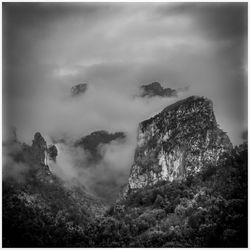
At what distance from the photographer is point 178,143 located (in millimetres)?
48781

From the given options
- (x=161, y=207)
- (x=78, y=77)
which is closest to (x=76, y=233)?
(x=161, y=207)

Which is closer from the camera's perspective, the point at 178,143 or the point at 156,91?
the point at 178,143

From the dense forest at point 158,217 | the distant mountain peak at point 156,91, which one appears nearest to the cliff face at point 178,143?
the dense forest at point 158,217

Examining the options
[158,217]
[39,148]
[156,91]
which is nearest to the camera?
[158,217]

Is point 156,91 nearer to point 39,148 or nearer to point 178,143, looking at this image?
point 178,143

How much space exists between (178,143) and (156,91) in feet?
35.1

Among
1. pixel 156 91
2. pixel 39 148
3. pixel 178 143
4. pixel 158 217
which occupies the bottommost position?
pixel 158 217

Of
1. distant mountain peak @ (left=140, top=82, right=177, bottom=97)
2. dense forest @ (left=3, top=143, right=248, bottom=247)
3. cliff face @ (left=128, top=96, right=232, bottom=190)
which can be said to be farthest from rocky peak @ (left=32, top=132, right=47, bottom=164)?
distant mountain peak @ (left=140, top=82, right=177, bottom=97)

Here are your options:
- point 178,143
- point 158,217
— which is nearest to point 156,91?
point 178,143

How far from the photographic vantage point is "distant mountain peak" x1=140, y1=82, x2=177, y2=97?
54625 mm

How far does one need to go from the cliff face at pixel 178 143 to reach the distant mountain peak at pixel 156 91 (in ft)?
15.4

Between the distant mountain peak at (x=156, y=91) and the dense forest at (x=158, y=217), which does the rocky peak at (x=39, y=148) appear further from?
the distant mountain peak at (x=156, y=91)

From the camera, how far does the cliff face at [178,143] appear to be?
46.3m

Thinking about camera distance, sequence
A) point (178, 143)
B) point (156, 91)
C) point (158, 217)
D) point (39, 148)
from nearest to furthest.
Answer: point (158, 217) → point (178, 143) → point (39, 148) → point (156, 91)
